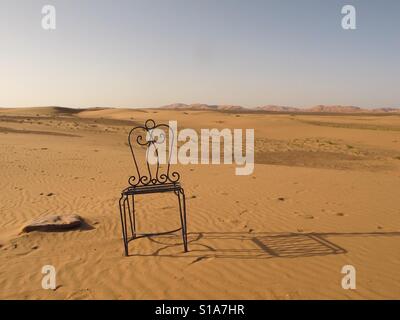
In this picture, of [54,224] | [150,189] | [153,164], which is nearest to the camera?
[150,189]

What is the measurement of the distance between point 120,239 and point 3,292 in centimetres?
192

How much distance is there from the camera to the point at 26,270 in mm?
4703

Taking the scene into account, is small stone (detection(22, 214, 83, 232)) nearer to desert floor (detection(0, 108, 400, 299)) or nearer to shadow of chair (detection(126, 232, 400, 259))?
desert floor (detection(0, 108, 400, 299))

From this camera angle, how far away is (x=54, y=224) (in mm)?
5988

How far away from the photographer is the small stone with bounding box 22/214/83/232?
233 inches

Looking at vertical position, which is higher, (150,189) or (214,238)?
(150,189)

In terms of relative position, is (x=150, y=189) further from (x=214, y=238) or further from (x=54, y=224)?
(x=54, y=224)

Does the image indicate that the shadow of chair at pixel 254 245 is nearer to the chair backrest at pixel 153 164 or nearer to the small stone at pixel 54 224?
the chair backrest at pixel 153 164

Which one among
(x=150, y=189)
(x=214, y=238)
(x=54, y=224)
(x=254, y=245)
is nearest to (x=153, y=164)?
(x=54, y=224)

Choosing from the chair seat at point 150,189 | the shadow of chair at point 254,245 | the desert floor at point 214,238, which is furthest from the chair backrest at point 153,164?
the shadow of chair at point 254,245

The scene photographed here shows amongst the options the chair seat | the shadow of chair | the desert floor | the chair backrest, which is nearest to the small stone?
the desert floor

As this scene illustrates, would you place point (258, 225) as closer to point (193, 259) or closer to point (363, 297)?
point (193, 259)
